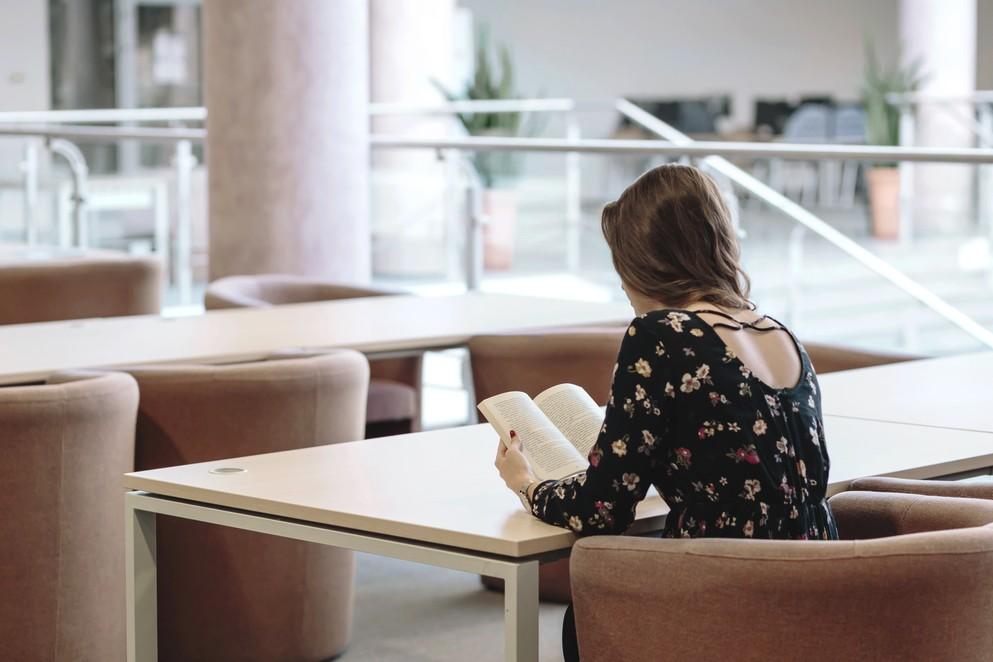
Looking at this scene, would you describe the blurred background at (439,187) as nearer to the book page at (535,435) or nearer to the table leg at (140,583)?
the book page at (535,435)

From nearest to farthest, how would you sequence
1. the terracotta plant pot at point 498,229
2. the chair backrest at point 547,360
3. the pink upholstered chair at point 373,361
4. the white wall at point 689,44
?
the chair backrest at point 547,360 → the pink upholstered chair at point 373,361 → the terracotta plant pot at point 498,229 → the white wall at point 689,44

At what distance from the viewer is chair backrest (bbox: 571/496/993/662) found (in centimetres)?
175

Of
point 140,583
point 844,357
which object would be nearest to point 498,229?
point 844,357

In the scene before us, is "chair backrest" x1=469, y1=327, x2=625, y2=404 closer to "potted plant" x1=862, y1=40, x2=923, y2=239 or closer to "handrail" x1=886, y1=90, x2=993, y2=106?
"potted plant" x1=862, y1=40, x2=923, y2=239

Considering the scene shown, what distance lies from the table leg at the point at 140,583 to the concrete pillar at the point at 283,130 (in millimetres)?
3188

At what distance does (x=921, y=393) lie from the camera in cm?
303

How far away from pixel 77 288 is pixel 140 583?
2.69m

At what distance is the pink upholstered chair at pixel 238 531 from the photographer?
9.87ft

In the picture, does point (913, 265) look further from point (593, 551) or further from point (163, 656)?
point (593, 551)

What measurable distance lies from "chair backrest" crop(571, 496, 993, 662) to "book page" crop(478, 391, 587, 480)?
30 cm

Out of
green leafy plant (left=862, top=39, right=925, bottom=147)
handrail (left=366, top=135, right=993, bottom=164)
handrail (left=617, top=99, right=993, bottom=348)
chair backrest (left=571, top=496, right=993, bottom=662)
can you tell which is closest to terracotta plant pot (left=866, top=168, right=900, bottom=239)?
green leafy plant (left=862, top=39, right=925, bottom=147)

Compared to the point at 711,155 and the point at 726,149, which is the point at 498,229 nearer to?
the point at 711,155

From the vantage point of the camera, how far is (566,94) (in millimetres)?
16891

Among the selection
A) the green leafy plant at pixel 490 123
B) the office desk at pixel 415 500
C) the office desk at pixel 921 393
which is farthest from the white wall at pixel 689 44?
the office desk at pixel 415 500
